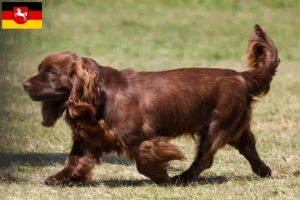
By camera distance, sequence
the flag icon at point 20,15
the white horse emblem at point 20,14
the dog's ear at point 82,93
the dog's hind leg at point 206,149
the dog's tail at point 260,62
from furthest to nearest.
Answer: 1. the white horse emblem at point 20,14
2. the flag icon at point 20,15
3. the dog's tail at point 260,62
4. the dog's hind leg at point 206,149
5. the dog's ear at point 82,93

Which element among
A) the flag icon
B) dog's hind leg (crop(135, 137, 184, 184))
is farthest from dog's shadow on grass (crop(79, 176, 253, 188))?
the flag icon

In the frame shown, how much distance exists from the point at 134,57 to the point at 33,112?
627 cm

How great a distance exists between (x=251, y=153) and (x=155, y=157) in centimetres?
115

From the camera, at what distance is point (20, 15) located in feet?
27.2

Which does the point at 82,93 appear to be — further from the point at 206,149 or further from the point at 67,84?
the point at 206,149

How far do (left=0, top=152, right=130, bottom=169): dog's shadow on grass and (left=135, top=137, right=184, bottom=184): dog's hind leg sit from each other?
4.33 feet

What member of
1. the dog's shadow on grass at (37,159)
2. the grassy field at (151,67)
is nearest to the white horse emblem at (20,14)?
the grassy field at (151,67)

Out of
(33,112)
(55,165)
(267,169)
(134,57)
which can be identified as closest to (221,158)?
(267,169)

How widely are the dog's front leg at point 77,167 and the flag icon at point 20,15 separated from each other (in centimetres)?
124

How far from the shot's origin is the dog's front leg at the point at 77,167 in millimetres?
7344

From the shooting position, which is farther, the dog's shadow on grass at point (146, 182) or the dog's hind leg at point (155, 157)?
the dog's shadow on grass at point (146, 182)

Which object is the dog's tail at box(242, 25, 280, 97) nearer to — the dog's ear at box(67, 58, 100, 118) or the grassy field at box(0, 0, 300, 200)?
the grassy field at box(0, 0, 300, 200)

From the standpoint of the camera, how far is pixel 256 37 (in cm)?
810

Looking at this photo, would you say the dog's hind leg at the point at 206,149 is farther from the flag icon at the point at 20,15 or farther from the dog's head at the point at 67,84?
the flag icon at the point at 20,15
